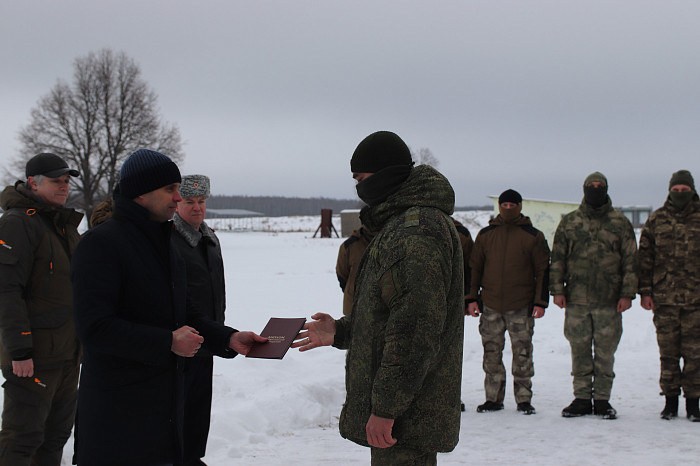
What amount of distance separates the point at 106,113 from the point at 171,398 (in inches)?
1447

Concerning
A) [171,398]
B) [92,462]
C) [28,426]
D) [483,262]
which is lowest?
[28,426]

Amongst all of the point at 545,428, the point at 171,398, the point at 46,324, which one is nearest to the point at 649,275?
the point at 545,428

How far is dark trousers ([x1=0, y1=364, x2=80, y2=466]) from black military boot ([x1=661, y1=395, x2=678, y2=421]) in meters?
5.12

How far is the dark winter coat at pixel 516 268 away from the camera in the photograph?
597 cm

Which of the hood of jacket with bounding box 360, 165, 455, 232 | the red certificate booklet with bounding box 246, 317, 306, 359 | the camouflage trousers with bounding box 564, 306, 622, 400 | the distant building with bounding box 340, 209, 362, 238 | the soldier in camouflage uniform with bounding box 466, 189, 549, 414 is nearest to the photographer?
the hood of jacket with bounding box 360, 165, 455, 232

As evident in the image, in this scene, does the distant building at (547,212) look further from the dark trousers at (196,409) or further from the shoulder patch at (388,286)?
the shoulder patch at (388,286)

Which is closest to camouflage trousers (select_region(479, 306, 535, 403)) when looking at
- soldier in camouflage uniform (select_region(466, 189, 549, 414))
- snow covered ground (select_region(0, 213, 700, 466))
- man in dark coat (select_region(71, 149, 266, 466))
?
soldier in camouflage uniform (select_region(466, 189, 549, 414))

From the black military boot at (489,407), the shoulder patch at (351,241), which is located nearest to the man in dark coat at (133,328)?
the shoulder patch at (351,241)

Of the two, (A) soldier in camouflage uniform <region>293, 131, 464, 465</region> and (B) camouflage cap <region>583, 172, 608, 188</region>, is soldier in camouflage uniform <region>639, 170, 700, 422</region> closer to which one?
(B) camouflage cap <region>583, 172, 608, 188</region>

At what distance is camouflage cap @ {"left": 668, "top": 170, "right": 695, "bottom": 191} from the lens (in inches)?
227

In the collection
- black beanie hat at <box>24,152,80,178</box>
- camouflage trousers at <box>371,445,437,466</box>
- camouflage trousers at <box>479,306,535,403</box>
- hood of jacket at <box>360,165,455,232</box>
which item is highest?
black beanie hat at <box>24,152,80,178</box>

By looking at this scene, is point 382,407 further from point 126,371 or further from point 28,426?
point 28,426

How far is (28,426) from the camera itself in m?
3.47

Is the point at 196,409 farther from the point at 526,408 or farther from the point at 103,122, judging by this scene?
the point at 103,122
